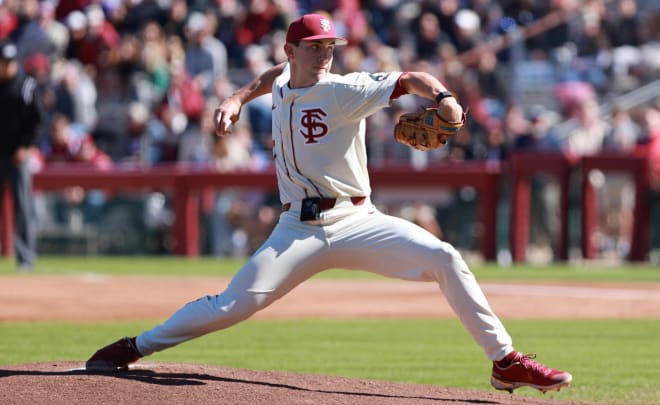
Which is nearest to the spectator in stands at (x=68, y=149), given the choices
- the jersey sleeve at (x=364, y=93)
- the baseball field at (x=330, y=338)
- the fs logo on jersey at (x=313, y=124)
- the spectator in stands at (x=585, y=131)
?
the baseball field at (x=330, y=338)

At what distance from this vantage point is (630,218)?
61.7ft

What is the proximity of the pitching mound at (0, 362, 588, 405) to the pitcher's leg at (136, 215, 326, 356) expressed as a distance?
0.33 m

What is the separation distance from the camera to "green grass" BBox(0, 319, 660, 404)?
7305 millimetres

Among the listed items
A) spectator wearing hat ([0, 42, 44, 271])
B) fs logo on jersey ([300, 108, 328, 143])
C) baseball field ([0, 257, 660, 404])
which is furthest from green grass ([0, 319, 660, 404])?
spectator wearing hat ([0, 42, 44, 271])

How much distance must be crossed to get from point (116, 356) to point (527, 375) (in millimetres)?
2081

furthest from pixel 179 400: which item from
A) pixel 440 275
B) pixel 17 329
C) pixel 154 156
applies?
pixel 154 156

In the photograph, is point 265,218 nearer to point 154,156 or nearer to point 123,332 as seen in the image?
point 154,156

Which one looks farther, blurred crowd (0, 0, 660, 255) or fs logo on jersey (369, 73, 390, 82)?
blurred crowd (0, 0, 660, 255)

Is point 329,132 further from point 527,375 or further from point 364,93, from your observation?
point 527,375

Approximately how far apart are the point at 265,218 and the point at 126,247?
2213mm

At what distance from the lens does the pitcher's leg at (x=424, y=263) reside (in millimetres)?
5918

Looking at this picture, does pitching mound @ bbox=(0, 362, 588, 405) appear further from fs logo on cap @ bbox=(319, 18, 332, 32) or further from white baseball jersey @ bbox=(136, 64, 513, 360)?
fs logo on cap @ bbox=(319, 18, 332, 32)

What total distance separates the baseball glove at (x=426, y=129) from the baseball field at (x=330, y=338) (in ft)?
3.93

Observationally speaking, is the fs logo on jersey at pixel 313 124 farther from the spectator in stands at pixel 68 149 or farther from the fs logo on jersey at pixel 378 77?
the spectator in stands at pixel 68 149
